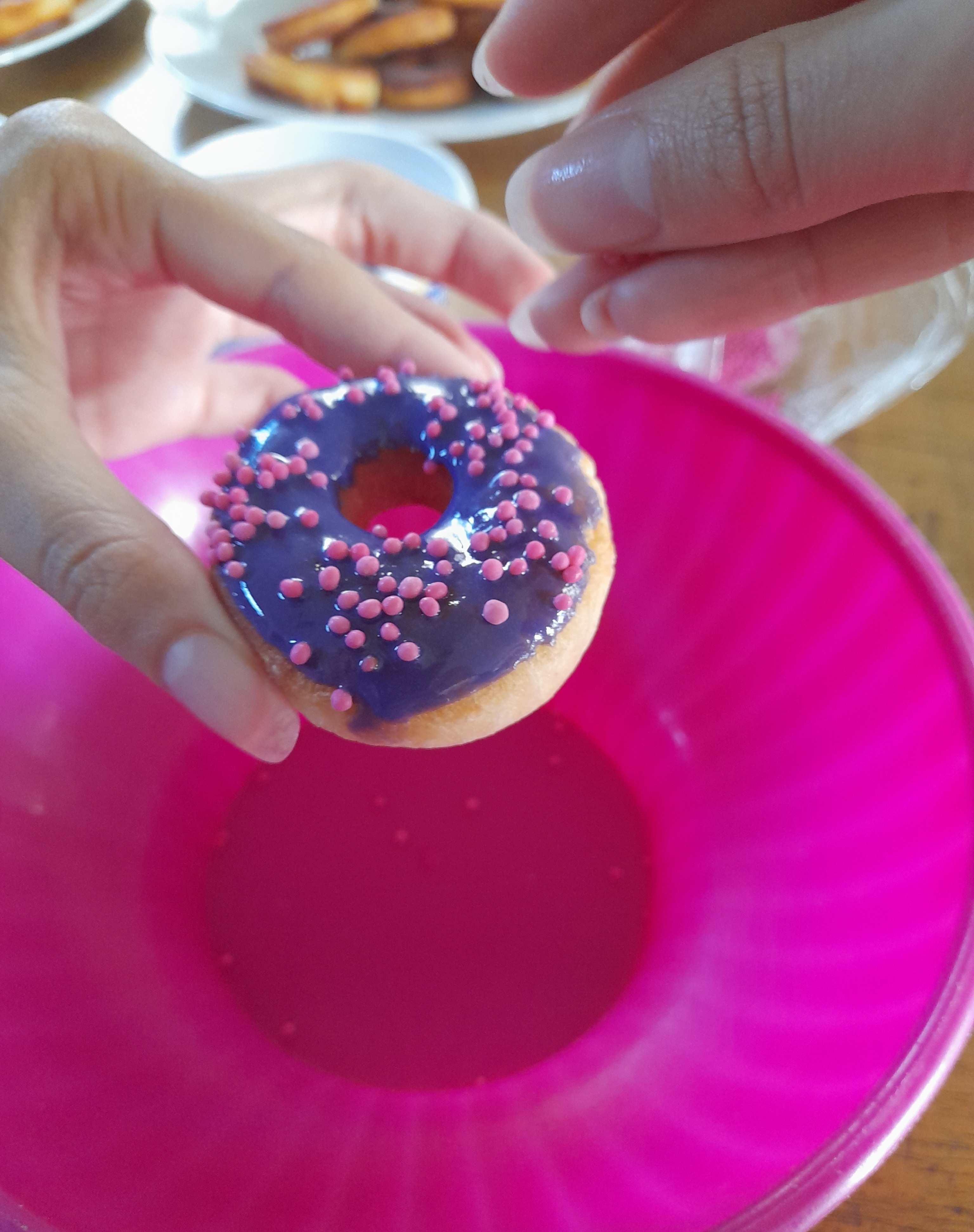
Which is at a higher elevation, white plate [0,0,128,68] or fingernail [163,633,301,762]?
white plate [0,0,128,68]

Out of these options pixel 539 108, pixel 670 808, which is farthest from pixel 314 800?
pixel 539 108

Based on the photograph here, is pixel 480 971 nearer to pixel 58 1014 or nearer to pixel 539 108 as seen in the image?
pixel 58 1014

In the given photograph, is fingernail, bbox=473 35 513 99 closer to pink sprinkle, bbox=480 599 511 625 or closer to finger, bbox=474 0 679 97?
finger, bbox=474 0 679 97

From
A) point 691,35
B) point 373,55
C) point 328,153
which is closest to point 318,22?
point 373,55

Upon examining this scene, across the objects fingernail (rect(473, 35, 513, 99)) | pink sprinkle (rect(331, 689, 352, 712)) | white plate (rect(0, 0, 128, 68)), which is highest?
white plate (rect(0, 0, 128, 68))

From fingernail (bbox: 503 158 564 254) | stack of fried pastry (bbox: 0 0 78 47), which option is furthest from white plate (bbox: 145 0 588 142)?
fingernail (bbox: 503 158 564 254)

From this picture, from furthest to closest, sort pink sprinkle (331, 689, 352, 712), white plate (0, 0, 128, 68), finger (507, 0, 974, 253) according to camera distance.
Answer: white plate (0, 0, 128, 68) → pink sprinkle (331, 689, 352, 712) → finger (507, 0, 974, 253)

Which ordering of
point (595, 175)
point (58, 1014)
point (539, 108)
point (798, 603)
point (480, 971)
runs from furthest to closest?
point (539, 108) < point (798, 603) < point (480, 971) < point (58, 1014) < point (595, 175)
